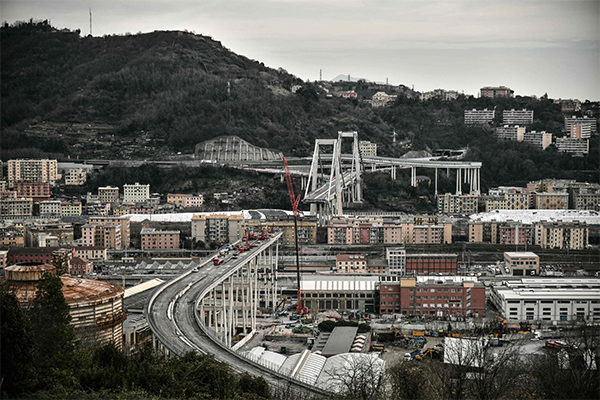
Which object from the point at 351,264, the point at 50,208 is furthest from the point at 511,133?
the point at 351,264

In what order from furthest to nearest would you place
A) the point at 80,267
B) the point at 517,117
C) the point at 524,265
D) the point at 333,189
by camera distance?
the point at 517,117, the point at 333,189, the point at 524,265, the point at 80,267

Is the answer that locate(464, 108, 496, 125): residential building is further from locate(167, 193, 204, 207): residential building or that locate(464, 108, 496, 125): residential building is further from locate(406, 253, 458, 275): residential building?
locate(406, 253, 458, 275): residential building

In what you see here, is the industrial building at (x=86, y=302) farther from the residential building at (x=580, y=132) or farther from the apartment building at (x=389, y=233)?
the residential building at (x=580, y=132)

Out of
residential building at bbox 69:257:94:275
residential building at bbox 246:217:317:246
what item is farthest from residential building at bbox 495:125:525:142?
residential building at bbox 69:257:94:275

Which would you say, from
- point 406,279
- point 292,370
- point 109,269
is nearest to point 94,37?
point 109,269

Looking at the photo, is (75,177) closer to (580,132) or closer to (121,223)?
(121,223)

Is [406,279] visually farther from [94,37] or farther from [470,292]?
[94,37]
